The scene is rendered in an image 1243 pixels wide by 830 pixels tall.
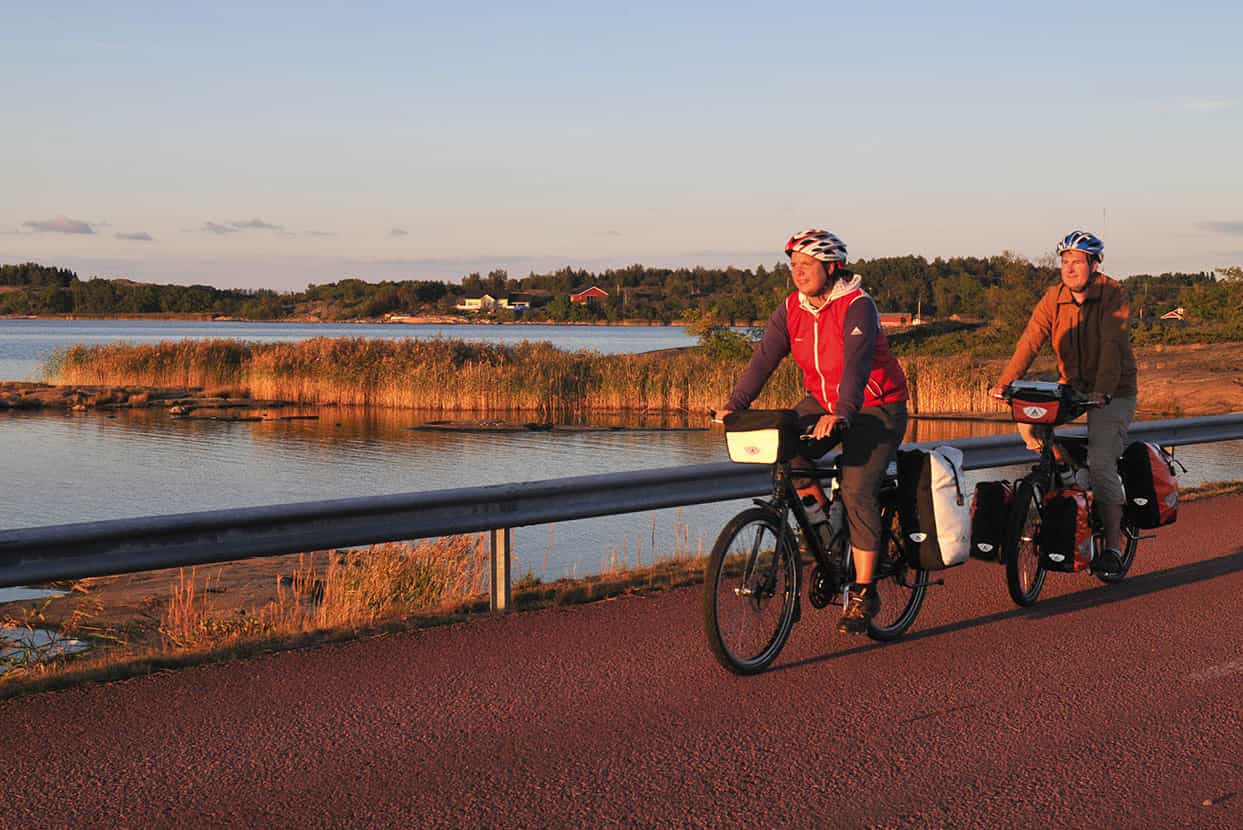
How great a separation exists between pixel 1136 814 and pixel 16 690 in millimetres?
4845

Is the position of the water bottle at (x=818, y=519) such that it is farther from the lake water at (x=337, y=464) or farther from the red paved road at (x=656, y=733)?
the lake water at (x=337, y=464)

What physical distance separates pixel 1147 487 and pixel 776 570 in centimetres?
361

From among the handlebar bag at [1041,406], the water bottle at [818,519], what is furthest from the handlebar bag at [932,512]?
the handlebar bag at [1041,406]

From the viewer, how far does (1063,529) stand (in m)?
8.19

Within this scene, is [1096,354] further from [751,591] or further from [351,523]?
[351,523]

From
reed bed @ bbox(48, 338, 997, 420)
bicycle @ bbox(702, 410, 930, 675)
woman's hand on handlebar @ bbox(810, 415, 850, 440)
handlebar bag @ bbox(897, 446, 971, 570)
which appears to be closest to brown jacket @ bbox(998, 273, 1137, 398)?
handlebar bag @ bbox(897, 446, 971, 570)

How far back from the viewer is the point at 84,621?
10.6 m

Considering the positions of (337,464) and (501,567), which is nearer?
(501,567)

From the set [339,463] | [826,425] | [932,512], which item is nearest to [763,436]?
[826,425]

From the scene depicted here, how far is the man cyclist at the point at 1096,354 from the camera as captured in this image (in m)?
8.31

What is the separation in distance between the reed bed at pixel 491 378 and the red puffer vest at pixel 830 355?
30.0 metres

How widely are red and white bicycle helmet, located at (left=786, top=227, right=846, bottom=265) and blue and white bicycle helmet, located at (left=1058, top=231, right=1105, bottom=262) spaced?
92.4 inches

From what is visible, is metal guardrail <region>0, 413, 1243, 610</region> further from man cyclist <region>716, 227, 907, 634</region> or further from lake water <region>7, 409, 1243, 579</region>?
lake water <region>7, 409, 1243, 579</region>

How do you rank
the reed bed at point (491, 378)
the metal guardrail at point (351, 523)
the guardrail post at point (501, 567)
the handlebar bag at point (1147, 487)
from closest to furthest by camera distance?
the metal guardrail at point (351, 523), the guardrail post at point (501, 567), the handlebar bag at point (1147, 487), the reed bed at point (491, 378)
